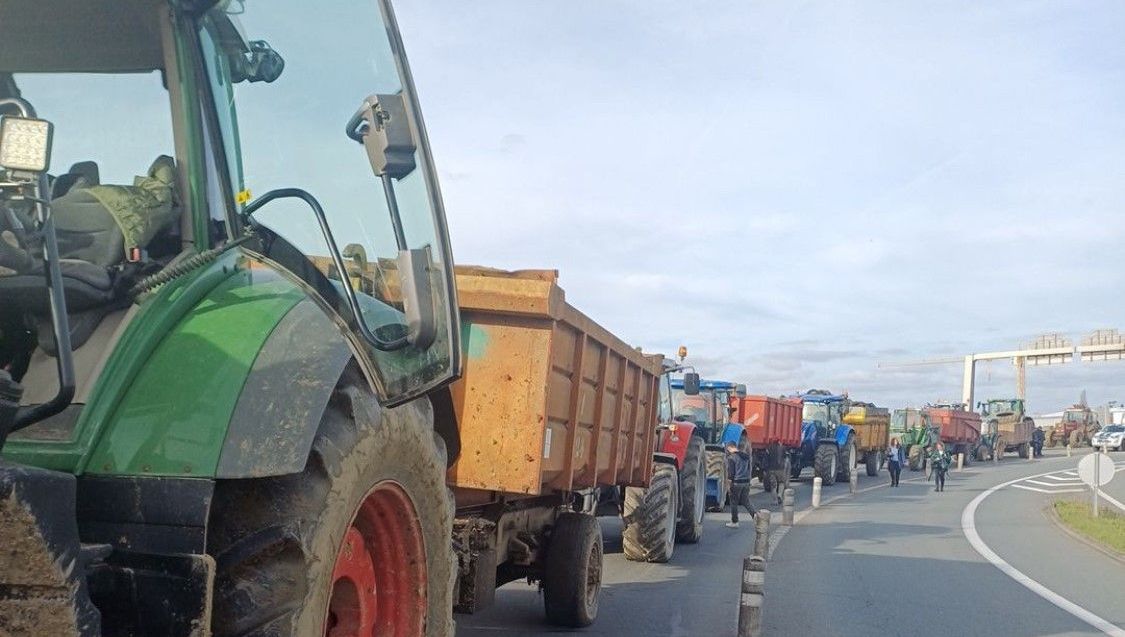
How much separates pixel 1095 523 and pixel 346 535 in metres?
18.2

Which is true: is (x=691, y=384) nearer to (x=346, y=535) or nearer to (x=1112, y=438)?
(x=346, y=535)

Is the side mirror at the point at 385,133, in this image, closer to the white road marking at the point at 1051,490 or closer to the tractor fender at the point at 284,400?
the tractor fender at the point at 284,400

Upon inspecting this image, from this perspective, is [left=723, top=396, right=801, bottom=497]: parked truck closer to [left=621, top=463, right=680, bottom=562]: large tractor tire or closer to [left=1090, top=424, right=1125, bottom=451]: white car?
[left=621, top=463, right=680, bottom=562]: large tractor tire

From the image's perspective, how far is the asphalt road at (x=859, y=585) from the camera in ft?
27.5

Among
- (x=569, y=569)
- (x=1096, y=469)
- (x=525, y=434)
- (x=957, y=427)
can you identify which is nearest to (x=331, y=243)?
(x=525, y=434)

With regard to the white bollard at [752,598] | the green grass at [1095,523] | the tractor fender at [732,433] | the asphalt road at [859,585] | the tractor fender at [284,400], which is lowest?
the asphalt road at [859,585]

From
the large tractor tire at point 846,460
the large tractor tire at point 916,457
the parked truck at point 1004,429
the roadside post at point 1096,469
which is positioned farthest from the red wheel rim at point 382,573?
the parked truck at point 1004,429

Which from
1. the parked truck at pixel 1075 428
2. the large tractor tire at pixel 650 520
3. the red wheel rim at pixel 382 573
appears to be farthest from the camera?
the parked truck at pixel 1075 428

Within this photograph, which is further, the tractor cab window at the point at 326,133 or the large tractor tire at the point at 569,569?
the large tractor tire at the point at 569,569

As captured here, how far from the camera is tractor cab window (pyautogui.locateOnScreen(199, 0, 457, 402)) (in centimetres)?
331

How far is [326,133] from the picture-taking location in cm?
339

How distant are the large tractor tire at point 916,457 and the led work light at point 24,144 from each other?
41.6 m

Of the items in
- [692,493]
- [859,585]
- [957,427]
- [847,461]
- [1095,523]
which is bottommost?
[859,585]

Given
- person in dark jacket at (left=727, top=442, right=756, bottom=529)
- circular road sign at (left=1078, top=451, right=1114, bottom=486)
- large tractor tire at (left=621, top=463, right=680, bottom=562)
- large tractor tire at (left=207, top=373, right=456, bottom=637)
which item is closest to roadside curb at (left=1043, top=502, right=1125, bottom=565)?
circular road sign at (left=1078, top=451, right=1114, bottom=486)
